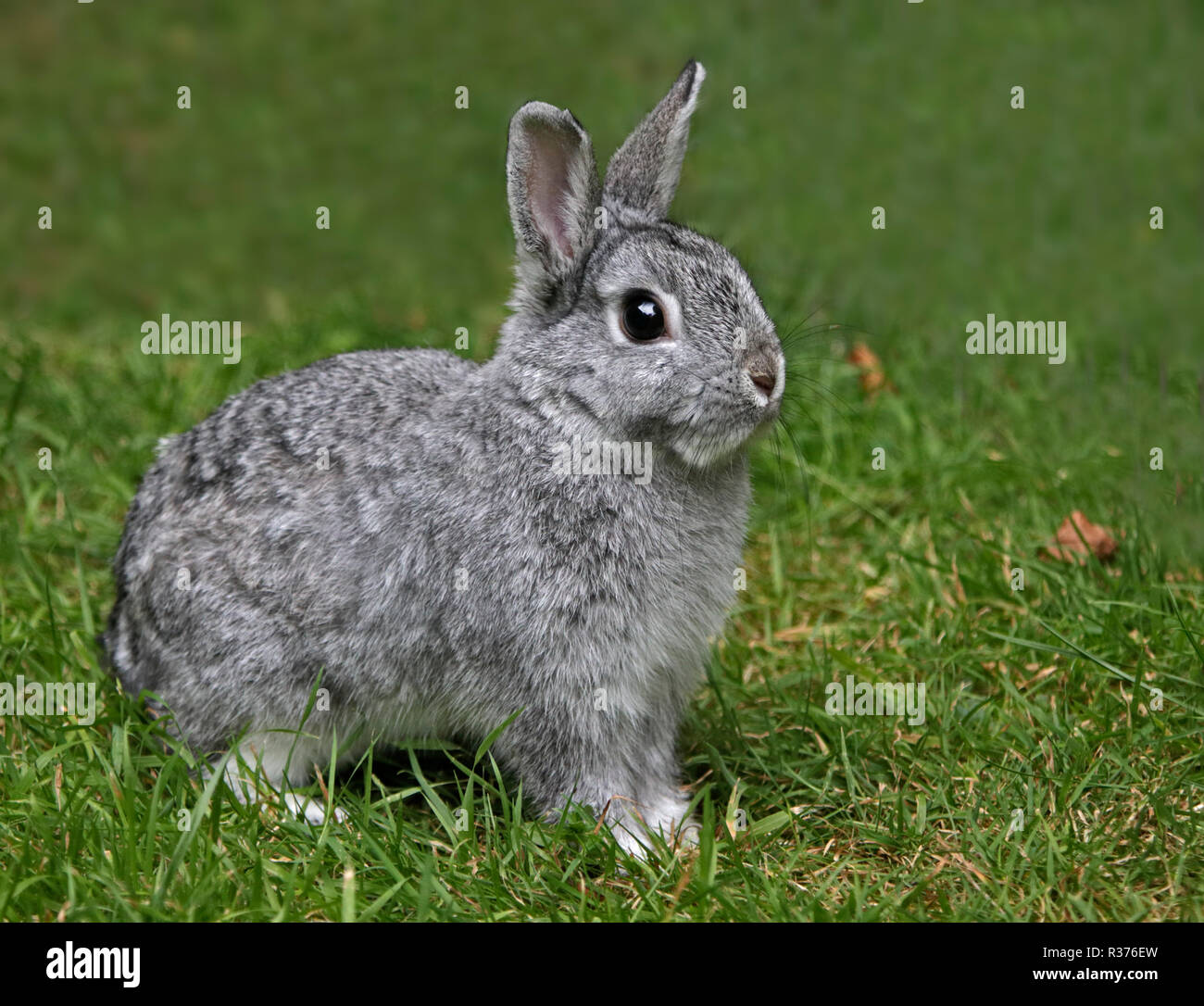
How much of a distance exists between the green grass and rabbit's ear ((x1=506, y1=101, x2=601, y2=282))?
55.5 inches

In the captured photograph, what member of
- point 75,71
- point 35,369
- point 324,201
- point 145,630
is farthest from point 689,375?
point 75,71

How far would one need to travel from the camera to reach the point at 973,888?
409 cm

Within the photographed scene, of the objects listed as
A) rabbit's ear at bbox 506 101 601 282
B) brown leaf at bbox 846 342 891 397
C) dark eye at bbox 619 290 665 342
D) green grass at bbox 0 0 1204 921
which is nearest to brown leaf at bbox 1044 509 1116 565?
green grass at bbox 0 0 1204 921

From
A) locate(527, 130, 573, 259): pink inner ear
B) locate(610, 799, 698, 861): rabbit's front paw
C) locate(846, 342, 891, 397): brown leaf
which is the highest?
locate(527, 130, 573, 259): pink inner ear

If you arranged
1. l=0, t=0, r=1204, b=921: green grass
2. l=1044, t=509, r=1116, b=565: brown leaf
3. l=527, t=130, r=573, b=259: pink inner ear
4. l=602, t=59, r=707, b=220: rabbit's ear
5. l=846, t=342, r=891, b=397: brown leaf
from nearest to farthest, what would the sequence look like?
l=0, t=0, r=1204, b=921: green grass, l=527, t=130, r=573, b=259: pink inner ear, l=602, t=59, r=707, b=220: rabbit's ear, l=1044, t=509, r=1116, b=565: brown leaf, l=846, t=342, r=891, b=397: brown leaf

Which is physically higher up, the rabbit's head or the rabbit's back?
the rabbit's head

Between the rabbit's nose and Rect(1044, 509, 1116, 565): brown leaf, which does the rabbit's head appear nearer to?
the rabbit's nose

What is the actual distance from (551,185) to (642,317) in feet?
1.99

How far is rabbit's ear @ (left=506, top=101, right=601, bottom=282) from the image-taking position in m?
4.52

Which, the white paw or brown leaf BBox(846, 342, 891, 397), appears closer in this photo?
the white paw

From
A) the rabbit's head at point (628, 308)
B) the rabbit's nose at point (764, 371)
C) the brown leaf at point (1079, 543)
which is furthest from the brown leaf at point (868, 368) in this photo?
the rabbit's nose at point (764, 371)

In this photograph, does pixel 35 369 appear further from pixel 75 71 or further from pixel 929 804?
pixel 75 71

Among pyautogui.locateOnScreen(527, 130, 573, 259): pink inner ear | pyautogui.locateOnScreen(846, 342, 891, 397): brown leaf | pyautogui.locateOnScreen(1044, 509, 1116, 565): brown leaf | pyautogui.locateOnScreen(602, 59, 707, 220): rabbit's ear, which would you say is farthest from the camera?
pyautogui.locateOnScreen(846, 342, 891, 397): brown leaf

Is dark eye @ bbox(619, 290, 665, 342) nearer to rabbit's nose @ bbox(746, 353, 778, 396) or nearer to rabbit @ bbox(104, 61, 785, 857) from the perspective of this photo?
rabbit @ bbox(104, 61, 785, 857)
